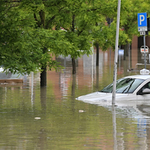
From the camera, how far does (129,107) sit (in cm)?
1703

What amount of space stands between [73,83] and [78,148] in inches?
713

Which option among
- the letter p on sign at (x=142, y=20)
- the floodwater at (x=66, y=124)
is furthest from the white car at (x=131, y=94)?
the letter p on sign at (x=142, y=20)

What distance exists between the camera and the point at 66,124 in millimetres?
13445

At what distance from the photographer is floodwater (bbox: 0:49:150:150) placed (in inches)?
406

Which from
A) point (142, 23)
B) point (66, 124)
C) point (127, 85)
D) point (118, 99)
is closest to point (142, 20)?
point (142, 23)

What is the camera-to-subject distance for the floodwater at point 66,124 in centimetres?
1032

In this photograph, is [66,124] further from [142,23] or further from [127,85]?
[142,23]

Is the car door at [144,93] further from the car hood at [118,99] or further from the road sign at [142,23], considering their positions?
the road sign at [142,23]

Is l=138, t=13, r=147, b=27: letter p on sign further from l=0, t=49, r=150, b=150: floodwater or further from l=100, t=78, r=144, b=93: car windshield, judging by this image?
l=100, t=78, r=144, b=93: car windshield

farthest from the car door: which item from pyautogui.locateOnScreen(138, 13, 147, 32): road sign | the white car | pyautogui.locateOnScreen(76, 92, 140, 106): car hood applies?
pyautogui.locateOnScreen(138, 13, 147, 32): road sign

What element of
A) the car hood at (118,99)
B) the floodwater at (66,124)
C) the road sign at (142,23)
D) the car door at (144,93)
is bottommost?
the floodwater at (66,124)

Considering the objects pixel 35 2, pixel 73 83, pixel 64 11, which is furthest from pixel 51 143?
pixel 73 83

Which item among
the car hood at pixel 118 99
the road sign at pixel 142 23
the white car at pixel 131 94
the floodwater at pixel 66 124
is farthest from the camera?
the road sign at pixel 142 23

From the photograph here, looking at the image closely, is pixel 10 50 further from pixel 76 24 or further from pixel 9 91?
pixel 76 24
